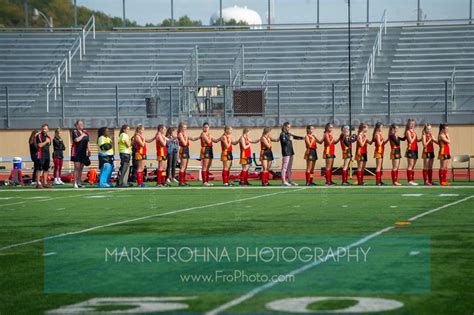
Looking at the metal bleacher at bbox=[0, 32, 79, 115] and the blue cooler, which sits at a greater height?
the metal bleacher at bbox=[0, 32, 79, 115]

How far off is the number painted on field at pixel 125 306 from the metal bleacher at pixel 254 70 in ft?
92.8

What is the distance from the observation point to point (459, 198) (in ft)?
65.6

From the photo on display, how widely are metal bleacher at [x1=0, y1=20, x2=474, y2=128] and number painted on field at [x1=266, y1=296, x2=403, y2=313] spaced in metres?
28.4

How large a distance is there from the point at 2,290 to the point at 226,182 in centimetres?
1904

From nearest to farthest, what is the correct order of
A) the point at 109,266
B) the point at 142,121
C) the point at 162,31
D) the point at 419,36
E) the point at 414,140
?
the point at 109,266, the point at 414,140, the point at 142,121, the point at 419,36, the point at 162,31

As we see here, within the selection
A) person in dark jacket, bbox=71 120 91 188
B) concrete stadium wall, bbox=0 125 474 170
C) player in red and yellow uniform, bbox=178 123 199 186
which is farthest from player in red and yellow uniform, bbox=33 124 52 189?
concrete stadium wall, bbox=0 125 474 170

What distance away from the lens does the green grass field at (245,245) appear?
786 centimetres

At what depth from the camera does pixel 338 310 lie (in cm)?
737

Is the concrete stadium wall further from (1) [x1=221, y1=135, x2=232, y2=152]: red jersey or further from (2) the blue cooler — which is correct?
(1) [x1=221, y1=135, x2=232, y2=152]: red jersey

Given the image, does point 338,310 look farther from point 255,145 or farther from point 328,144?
point 255,145

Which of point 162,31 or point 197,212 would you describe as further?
point 162,31

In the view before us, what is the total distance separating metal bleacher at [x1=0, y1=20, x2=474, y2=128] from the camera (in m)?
38.3

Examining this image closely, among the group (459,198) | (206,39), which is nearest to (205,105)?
(206,39)

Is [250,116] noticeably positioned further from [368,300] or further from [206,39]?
[368,300]
